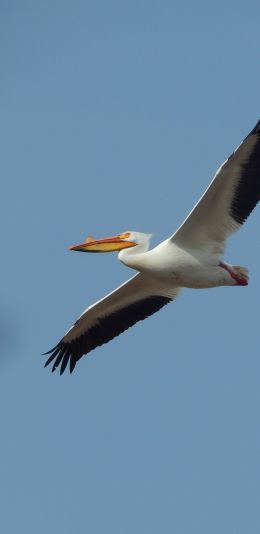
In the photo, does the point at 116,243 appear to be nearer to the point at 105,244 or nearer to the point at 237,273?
the point at 105,244

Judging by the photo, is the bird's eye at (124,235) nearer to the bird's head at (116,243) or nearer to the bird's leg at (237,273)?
the bird's head at (116,243)

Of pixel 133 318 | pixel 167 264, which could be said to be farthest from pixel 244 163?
pixel 133 318

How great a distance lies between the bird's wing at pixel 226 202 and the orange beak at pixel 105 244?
0.96 m

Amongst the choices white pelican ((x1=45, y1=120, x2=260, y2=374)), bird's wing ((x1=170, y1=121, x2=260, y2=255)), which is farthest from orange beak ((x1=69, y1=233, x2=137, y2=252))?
bird's wing ((x1=170, y1=121, x2=260, y2=255))

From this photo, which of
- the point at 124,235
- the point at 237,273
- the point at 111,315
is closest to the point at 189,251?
the point at 237,273

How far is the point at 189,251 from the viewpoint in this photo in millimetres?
14953

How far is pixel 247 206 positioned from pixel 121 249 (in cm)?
176

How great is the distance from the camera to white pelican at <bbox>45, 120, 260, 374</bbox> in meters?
14.4

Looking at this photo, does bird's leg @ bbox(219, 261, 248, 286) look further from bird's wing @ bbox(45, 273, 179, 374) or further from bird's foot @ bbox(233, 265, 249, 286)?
bird's wing @ bbox(45, 273, 179, 374)

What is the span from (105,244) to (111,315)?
36.9 inches

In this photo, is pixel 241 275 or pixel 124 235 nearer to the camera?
pixel 241 275

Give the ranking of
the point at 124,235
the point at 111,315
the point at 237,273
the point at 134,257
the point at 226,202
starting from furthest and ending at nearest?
the point at 111,315
the point at 124,235
the point at 134,257
the point at 237,273
the point at 226,202

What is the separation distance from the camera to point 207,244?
49.3ft

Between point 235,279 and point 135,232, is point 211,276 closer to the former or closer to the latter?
point 235,279
